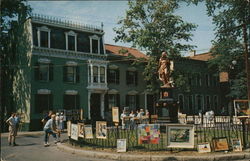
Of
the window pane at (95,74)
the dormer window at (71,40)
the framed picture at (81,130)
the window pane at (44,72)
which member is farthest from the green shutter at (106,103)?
the framed picture at (81,130)

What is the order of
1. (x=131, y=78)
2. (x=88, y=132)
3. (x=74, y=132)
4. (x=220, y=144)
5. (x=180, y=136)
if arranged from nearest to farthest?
1. (x=180, y=136)
2. (x=220, y=144)
3. (x=88, y=132)
4. (x=74, y=132)
5. (x=131, y=78)

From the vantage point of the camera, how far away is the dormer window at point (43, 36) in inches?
1129

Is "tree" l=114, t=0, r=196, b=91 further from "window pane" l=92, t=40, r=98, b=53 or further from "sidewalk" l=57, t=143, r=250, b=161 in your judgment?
"sidewalk" l=57, t=143, r=250, b=161

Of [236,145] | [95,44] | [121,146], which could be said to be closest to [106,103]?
[95,44]

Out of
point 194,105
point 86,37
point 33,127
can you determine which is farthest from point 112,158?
point 194,105

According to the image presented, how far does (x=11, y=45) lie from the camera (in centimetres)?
3225

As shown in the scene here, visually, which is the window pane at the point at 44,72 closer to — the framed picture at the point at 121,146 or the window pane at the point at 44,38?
the window pane at the point at 44,38

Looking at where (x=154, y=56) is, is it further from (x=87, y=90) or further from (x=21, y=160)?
(x=21, y=160)

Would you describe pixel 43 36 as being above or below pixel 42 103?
above

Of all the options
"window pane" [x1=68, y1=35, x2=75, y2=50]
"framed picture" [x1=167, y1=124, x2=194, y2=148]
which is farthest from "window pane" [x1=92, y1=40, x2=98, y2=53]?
"framed picture" [x1=167, y1=124, x2=194, y2=148]

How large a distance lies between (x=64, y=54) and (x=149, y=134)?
21.3 metres

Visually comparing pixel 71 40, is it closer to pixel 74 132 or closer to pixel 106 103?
pixel 106 103

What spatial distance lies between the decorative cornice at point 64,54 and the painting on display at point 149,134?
20.1 metres

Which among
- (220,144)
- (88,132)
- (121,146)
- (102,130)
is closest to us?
(220,144)
